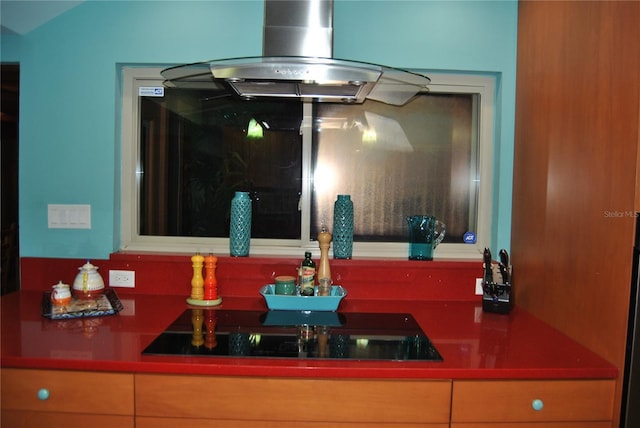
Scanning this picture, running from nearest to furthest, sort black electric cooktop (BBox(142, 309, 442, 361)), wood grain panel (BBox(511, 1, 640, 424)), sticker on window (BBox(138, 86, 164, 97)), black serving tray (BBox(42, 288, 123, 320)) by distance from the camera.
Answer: wood grain panel (BBox(511, 1, 640, 424)) → black electric cooktop (BBox(142, 309, 442, 361)) → black serving tray (BBox(42, 288, 123, 320)) → sticker on window (BBox(138, 86, 164, 97))

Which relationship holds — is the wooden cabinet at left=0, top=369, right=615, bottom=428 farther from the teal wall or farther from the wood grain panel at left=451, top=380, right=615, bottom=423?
the teal wall

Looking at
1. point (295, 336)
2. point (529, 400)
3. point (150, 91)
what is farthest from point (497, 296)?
point (150, 91)

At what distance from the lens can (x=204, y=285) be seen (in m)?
1.92

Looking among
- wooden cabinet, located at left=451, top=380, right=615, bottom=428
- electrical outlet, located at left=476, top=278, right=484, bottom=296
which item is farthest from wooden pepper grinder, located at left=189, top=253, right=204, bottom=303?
electrical outlet, located at left=476, top=278, right=484, bottom=296

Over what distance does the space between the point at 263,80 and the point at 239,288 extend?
0.94 m

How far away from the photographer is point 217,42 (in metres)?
2.01

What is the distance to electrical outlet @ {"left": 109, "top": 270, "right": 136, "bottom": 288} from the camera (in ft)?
6.61

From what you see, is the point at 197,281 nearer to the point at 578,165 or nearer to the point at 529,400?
the point at 529,400

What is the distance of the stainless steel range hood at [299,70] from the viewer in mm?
1413

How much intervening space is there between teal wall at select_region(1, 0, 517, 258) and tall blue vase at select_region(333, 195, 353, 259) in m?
0.66

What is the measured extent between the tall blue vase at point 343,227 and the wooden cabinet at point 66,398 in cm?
103

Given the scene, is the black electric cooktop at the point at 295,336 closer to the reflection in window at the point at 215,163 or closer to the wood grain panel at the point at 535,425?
the wood grain panel at the point at 535,425

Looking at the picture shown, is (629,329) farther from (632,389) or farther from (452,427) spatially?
(452,427)

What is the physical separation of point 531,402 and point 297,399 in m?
0.69
